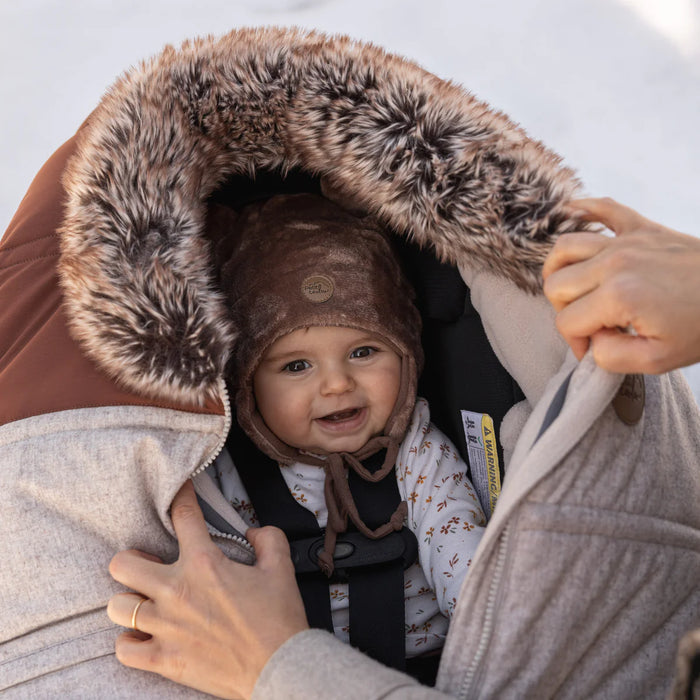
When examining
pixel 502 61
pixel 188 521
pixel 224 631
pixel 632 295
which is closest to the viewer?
pixel 632 295

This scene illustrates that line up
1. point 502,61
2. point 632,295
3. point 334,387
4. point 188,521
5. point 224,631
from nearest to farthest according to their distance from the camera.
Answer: point 632,295 → point 224,631 → point 188,521 → point 334,387 → point 502,61

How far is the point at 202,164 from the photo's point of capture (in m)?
1.09

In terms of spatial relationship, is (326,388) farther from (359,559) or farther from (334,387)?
(359,559)

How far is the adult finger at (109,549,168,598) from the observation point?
0.89 meters

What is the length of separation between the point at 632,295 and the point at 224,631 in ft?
2.02

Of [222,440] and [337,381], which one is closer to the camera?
[222,440]

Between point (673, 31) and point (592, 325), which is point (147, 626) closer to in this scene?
point (592, 325)

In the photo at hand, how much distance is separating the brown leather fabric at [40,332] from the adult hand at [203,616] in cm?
22

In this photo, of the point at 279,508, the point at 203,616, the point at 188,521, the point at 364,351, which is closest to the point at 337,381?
the point at 364,351

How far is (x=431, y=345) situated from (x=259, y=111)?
1.87 feet

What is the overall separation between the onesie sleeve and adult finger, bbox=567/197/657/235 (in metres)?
0.55

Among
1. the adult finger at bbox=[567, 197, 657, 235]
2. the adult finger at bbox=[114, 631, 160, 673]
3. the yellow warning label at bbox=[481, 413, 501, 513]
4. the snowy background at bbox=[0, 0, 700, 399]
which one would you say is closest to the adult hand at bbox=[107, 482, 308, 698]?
the adult finger at bbox=[114, 631, 160, 673]

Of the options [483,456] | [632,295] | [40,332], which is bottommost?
[483,456]

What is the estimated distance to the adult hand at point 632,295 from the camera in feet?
2.37
